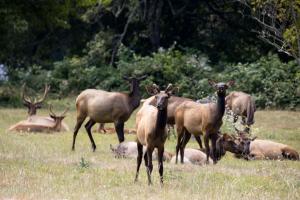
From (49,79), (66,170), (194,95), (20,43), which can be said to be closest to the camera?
(66,170)

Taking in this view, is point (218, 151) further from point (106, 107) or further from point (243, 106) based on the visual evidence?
point (243, 106)

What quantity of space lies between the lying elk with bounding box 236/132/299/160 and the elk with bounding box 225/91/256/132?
2799 mm

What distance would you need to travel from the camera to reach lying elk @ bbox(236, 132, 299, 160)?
53.9ft

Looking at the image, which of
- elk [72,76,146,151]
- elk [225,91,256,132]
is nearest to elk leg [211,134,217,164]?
elk [72,76,146,151]

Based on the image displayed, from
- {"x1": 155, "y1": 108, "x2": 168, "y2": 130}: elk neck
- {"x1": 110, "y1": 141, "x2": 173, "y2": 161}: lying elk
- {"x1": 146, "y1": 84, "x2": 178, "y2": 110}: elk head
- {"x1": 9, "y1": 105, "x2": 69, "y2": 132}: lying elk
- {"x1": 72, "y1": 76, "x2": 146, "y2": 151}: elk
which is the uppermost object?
{"x1": 146, "y1": 84, "x2": 178, "y2": 110}: elk head

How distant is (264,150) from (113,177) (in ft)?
18.9

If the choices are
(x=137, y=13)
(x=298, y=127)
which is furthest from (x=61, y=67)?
(x=298, y=127)

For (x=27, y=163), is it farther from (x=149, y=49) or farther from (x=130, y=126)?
(x=149, y=49)

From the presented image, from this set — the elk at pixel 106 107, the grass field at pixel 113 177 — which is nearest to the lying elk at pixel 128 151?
the grass field at pixel 113 177

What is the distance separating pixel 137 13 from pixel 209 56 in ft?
13.3

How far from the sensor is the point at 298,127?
23.5 metres

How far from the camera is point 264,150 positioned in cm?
1672

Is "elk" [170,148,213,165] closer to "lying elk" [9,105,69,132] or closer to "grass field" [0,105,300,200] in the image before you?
"grass field" [0,105,300,200]

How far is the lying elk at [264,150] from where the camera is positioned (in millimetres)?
16438
